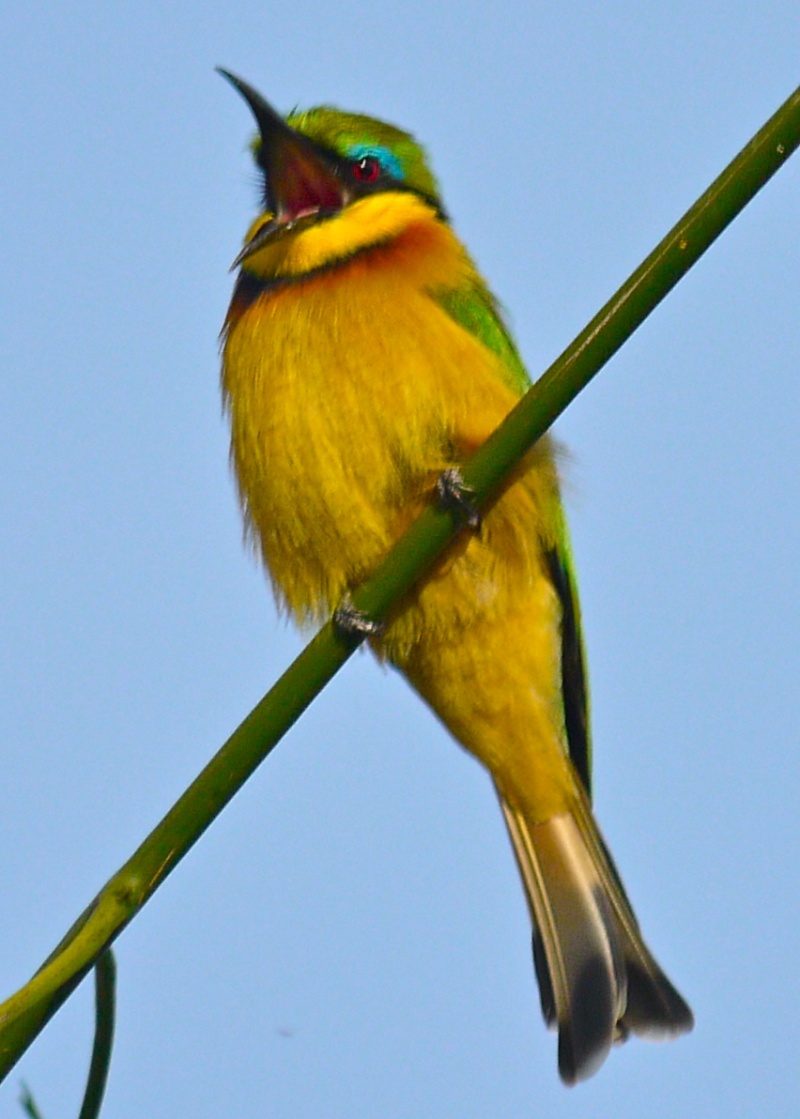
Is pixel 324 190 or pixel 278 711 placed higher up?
pixel 324 190

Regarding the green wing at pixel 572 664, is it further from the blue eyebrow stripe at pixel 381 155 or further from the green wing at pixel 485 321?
the blue eyebrow stripe at pixel 381 155

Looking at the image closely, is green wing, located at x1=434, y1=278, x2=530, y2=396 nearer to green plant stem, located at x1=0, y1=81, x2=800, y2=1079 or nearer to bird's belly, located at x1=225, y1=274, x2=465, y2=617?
bird's belly, located at x1=225, y1=274, x2=465, y2=617

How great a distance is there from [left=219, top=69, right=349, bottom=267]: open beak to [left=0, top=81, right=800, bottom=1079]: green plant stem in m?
2.21

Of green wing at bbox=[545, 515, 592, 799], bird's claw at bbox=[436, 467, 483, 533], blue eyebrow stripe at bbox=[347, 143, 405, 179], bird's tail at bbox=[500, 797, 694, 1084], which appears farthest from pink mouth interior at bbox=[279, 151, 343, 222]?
bird's tail at bbox=[500, 797, 694, 1084]

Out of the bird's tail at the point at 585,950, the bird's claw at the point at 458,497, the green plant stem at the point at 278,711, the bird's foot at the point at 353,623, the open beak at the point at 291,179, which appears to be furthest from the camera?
the open beak at the point at 291,179

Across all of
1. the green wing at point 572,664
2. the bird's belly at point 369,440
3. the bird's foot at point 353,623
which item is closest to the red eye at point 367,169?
the bird's belly at point 369,440

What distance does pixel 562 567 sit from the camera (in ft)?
12.3

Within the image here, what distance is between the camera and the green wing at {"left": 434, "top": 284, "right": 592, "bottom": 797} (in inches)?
146

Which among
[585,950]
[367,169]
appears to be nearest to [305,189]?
[367,169]

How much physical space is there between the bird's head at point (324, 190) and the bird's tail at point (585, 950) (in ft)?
4.99

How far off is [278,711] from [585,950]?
2.28 m

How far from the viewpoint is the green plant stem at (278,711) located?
5.20 ft

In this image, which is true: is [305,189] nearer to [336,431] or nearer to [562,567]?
[336,431]

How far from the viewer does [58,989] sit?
5.16ft
